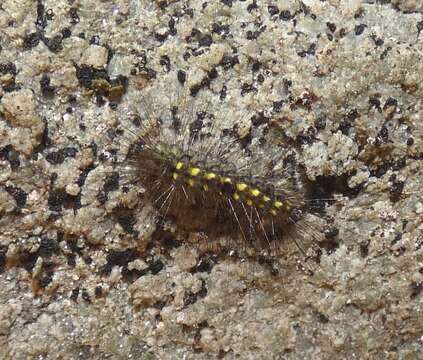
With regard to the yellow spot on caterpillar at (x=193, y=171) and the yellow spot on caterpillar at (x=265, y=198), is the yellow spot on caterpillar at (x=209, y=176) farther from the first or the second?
the yellow spot on caterpillar at (x=265, y=198)

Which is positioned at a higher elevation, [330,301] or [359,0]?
[359,0]

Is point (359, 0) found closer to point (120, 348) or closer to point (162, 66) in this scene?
point (162, 66)

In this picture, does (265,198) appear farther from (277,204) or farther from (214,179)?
(214,179)

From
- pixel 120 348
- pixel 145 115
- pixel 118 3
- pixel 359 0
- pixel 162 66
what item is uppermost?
pixel 359 0

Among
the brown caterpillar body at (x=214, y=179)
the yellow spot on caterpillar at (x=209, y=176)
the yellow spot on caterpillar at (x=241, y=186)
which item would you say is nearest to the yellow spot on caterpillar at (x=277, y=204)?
the brown caterpillar body at (x=214, y=179)

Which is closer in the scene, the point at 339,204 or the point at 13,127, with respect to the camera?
the point at 13,127

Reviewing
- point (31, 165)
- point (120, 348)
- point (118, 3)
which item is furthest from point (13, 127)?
point (120, 348)
